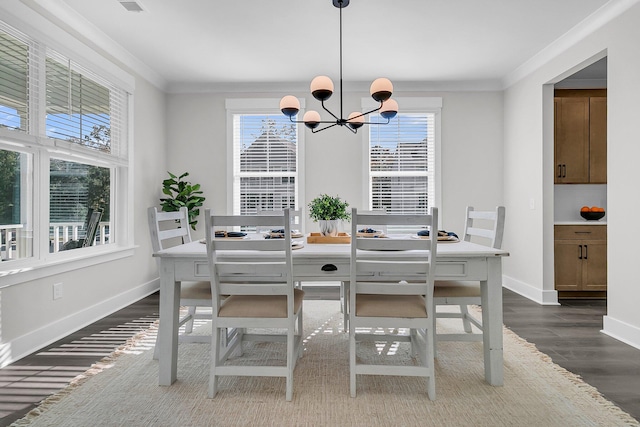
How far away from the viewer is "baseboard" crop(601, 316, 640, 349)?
282cm

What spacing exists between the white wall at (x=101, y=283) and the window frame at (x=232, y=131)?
0.87m

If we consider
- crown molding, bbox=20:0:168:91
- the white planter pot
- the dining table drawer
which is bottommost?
the dining table drawer

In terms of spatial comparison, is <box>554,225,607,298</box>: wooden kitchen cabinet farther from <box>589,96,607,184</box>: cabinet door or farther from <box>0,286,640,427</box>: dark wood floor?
<box>589,96,607,184</box>: cabinet door

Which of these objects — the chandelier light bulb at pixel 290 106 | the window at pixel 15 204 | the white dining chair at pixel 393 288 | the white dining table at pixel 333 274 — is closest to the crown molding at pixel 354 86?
the chandelier light bulb at pixel 290 106

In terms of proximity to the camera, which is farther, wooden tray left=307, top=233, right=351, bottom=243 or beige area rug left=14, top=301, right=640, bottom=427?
wooden tray left=307, top=233, right=351, bottom=243

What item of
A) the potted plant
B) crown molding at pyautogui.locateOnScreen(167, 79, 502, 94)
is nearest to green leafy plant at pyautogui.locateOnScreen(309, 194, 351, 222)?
the potted plant

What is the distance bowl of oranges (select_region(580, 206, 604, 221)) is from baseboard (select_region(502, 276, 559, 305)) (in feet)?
3.44

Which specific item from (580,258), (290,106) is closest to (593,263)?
(580,258)

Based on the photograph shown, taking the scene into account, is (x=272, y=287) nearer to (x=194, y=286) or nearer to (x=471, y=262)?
(x=194, y=286)

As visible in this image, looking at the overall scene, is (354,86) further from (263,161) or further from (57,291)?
(57,291)

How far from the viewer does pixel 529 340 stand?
9.68 ft

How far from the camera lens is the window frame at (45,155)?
2.66 meters

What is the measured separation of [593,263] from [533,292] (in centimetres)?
73

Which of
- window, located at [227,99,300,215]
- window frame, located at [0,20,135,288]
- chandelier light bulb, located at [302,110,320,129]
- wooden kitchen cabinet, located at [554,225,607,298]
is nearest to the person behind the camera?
window frame, located at [0,20,135,288]
